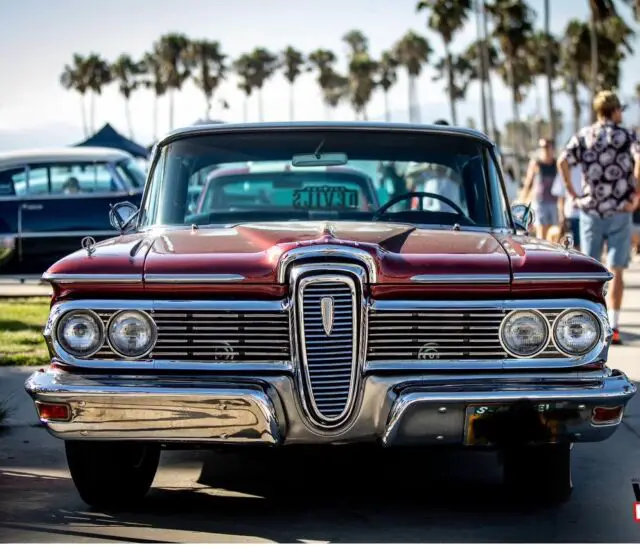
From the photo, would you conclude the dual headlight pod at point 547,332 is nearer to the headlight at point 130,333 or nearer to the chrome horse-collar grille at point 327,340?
the chrome horse-collar grille at point 327,340

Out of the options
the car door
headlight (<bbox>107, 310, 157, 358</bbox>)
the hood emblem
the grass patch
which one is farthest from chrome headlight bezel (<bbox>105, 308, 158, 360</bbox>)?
the car door

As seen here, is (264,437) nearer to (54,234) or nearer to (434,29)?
(54,234)

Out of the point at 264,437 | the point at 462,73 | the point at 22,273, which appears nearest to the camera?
the point at 264,437

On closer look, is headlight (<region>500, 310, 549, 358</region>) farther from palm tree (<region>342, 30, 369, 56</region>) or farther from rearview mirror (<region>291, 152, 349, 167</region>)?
palm tree (<region>342, 30, 369, 56</region>)

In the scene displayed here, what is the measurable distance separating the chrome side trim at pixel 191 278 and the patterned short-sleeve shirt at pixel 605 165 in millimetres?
5956

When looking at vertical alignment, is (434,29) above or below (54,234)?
above

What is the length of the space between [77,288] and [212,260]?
0.52 meters

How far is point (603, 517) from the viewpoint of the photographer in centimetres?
566

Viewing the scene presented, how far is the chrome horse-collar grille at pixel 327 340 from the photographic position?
203 inches

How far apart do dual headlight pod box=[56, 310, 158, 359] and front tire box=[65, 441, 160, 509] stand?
403 mm

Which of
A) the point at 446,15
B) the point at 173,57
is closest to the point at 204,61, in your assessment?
the point at 173,57

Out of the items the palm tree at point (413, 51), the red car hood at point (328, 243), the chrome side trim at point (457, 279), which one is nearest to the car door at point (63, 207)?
the red car hood at point (328, 243)

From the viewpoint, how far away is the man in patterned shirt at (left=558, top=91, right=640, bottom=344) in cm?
1066

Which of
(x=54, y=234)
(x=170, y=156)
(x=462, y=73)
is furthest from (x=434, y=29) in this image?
(x=170, y=156)
